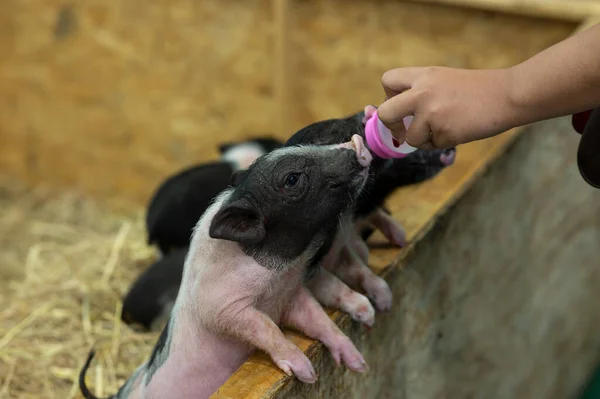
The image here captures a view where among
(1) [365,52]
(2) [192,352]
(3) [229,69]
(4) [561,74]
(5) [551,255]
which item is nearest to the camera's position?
(4) [561,74]

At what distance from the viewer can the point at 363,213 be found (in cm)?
239

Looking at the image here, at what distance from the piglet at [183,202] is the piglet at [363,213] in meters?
1.14

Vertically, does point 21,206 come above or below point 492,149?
below

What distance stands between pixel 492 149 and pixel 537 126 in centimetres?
25

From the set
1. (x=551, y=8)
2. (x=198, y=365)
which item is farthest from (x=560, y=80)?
(x=551, y=8)

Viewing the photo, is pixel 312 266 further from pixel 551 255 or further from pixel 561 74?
pixel 551 255

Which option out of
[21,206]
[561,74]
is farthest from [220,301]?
[21,206]

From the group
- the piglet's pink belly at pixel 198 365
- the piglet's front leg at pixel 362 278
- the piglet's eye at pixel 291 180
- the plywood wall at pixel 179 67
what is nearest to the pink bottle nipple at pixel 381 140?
the piglet's eye at pixel 291 180

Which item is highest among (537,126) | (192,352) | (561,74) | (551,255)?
(561,74)

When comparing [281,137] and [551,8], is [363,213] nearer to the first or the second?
[551,8]

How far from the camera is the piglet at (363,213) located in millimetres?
2113

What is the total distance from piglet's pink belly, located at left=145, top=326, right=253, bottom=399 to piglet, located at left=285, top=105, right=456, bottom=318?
0.88 ft

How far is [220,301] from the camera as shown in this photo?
75.5 inches

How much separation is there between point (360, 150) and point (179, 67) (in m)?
2.50
